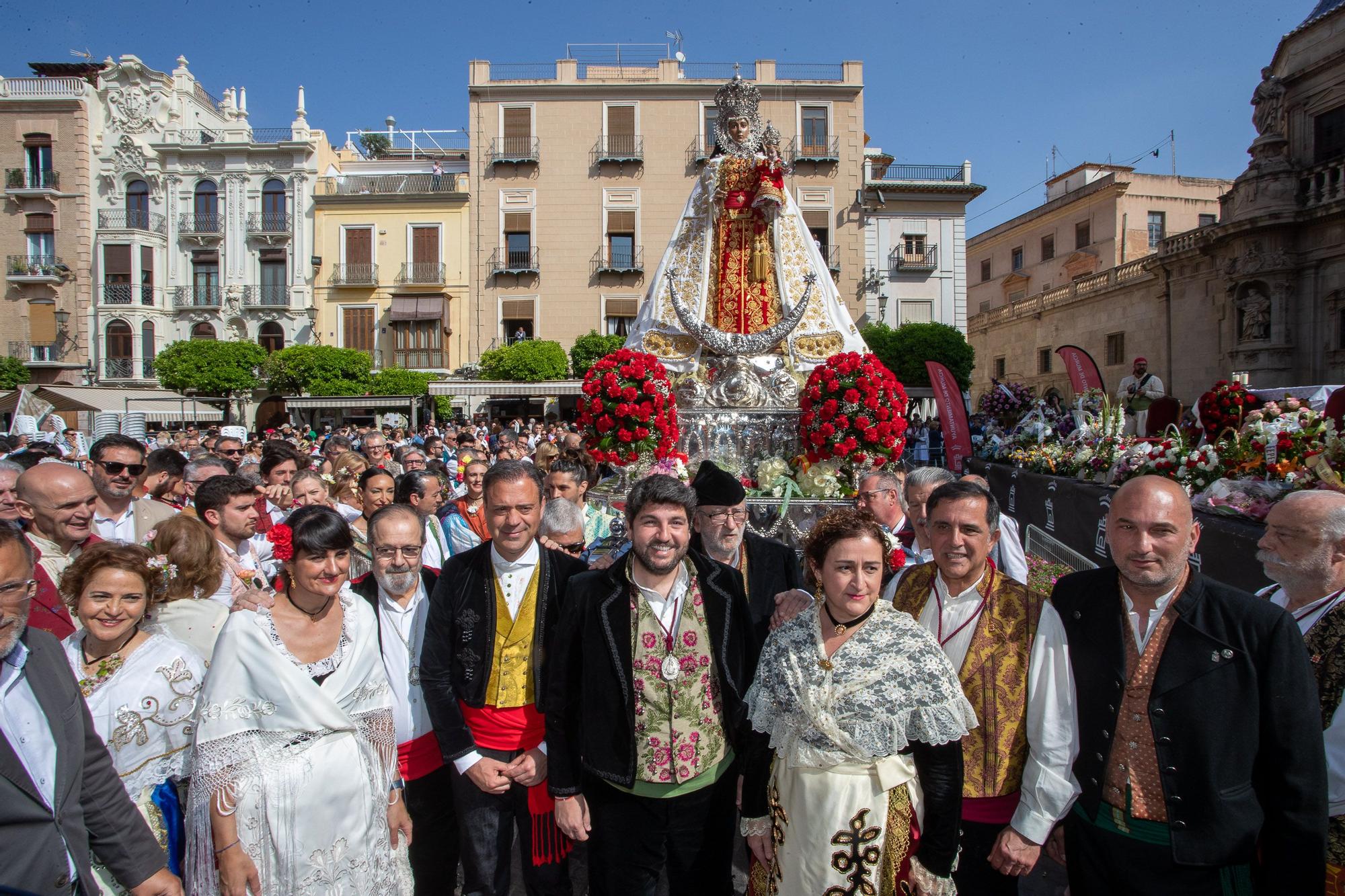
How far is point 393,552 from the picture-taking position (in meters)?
3.01

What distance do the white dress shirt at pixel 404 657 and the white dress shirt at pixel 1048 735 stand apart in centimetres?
201

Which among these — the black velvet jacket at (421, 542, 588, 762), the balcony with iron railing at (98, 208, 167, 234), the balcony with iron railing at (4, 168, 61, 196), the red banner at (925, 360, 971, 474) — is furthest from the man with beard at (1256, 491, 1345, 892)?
the balcony with iron railing at (4, 168, 61, 196)

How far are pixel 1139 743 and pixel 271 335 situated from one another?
33.5 m

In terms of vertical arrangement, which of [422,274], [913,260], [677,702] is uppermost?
[913,260]

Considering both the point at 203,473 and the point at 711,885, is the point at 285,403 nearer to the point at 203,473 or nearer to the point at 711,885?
the point at 203,473

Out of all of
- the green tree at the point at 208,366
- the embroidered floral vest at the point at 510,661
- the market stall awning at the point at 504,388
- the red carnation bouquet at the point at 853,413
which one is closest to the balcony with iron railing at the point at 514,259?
the market stall awning at the point at 504,388

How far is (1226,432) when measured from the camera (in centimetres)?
627

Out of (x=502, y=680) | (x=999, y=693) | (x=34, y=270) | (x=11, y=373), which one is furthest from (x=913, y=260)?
(x=34, y=270)

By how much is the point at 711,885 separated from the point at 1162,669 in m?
1.72

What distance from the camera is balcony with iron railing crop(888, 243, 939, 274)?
30.7m

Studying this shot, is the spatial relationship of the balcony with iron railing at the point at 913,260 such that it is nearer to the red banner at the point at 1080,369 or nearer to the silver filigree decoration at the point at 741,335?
the red banner at the point at 1080,369

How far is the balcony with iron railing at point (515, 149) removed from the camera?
2959 centimetres

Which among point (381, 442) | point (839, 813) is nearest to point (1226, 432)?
point (839, 813)

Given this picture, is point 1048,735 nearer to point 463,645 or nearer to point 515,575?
point 515,575
